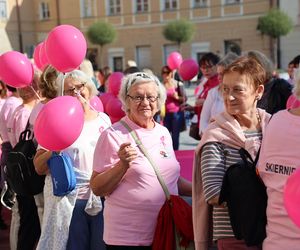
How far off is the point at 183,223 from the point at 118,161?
451 millimetres

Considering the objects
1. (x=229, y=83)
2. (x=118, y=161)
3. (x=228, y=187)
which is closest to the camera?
(x=228, y=187)

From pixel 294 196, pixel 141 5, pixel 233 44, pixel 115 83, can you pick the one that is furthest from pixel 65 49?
pixel 141 5

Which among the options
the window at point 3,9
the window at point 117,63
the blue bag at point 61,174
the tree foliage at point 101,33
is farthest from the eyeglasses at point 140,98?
the window at point 3,9

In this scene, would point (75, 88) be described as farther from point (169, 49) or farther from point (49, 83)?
point (169, 49)

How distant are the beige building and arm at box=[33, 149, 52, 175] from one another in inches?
1029

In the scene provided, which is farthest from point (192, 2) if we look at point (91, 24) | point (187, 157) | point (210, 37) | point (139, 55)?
point (187, 157)

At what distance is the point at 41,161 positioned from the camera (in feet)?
9.42

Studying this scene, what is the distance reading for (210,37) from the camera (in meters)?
30.1

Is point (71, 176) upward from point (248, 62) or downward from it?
downward

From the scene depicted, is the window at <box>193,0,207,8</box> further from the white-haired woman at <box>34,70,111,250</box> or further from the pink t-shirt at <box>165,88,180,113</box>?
the white-haired woman at <box>34,70,111,250</box>

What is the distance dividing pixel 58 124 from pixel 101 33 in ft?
95.4

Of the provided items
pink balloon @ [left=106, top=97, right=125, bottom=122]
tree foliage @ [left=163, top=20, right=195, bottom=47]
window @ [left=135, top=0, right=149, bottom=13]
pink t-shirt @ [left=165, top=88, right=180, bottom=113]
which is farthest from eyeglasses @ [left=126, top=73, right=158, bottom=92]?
window @ [left=135, top=0, right=149, bottom=13]

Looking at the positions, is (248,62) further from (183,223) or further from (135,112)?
(183,223)

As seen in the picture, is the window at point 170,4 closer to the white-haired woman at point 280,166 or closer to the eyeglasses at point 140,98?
the eyeglasses at point 140,98
